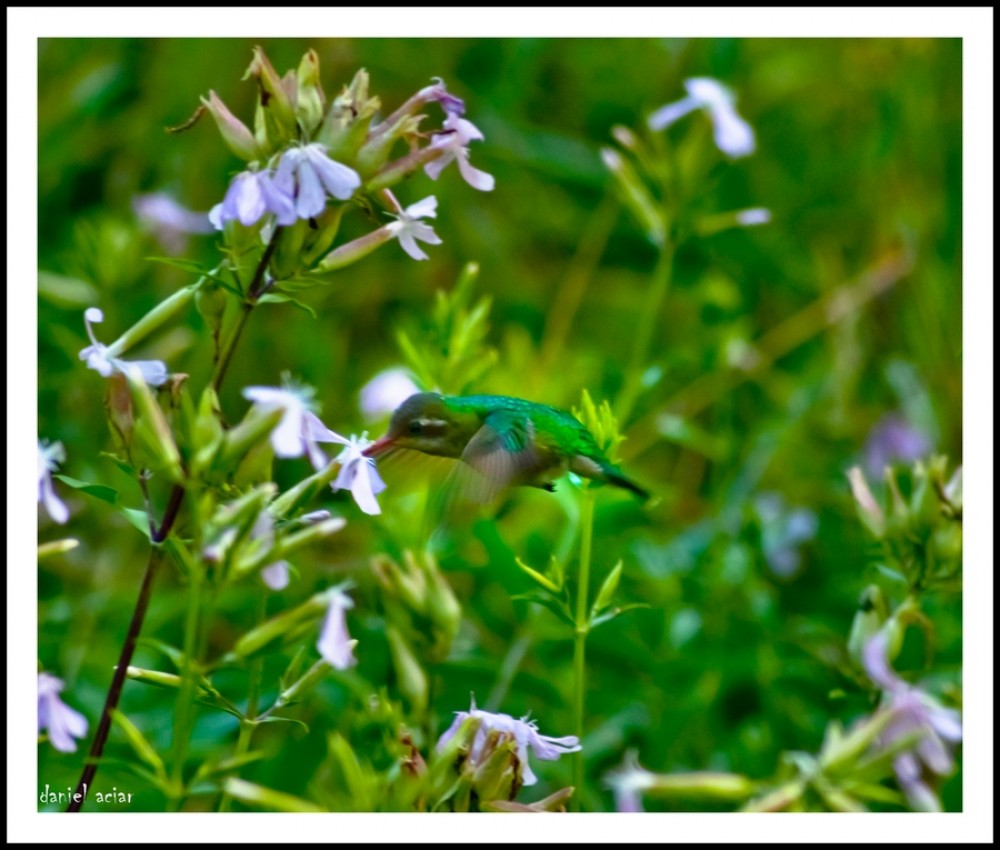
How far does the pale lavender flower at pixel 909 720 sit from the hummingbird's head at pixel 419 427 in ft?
1.32

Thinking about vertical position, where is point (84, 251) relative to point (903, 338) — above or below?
above

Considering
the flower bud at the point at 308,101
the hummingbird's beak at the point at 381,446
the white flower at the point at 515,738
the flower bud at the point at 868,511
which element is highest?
the flower bud at the point at 308,101

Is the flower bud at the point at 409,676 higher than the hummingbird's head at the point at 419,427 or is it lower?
lower

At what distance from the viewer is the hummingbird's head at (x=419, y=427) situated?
1.07 metres

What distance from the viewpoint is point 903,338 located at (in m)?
2.14

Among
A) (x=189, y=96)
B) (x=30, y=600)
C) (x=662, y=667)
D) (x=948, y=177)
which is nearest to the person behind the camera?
(x=30, y=600)

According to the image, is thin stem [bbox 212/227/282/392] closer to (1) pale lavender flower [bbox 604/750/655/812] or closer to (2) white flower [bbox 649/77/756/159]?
(1) pale lavender flower [bbox 604/750/655/812]

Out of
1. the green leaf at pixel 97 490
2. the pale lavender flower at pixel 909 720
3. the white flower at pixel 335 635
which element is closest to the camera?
the white flower at pixel 335 635

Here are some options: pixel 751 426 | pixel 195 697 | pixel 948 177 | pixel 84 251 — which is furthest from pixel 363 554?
pixel 948 177

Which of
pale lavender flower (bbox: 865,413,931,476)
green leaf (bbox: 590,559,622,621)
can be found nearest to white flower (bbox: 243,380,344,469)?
green leaf (bbox: 590,559,622,621)

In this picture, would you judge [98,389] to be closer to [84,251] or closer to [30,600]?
[84,251]

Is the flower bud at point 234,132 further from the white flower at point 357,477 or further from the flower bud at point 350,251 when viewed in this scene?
the white flower at point 357,477

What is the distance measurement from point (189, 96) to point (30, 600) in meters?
1.06

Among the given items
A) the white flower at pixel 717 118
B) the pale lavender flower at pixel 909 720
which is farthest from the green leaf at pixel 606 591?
the white flower at pixel 717 118
